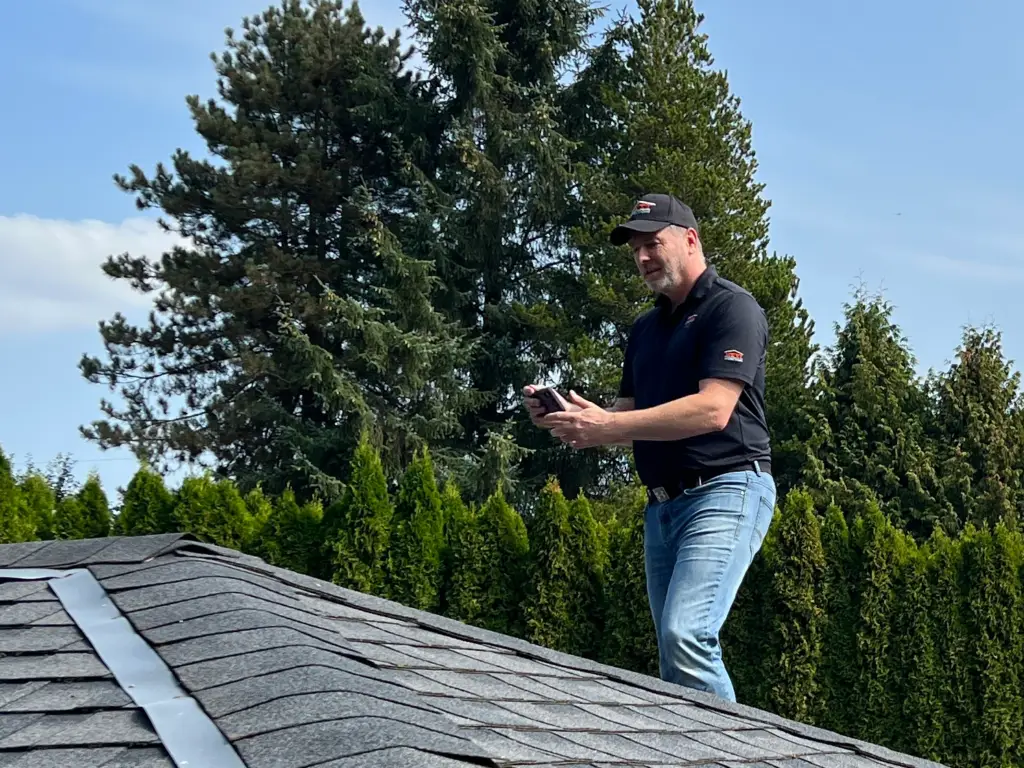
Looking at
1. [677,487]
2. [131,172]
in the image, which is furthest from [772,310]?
[677,487]

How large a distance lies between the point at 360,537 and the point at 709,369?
15.9ft

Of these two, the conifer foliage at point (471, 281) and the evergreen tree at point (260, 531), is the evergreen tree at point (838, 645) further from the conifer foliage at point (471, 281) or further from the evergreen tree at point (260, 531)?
the conifer foliage at point (471, 281)

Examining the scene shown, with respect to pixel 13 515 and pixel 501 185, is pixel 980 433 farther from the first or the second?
pixel 13 515

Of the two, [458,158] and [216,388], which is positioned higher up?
[458,158]

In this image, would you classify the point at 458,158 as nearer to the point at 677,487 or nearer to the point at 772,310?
the point at 772,310

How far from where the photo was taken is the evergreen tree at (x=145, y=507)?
7.58m

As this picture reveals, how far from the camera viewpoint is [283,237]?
2028cm

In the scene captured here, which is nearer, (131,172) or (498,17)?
(131,172)

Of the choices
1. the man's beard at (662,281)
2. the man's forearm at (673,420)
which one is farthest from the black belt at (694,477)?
the man's beard at (662,281)

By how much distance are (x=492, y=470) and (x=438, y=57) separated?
7.46 m

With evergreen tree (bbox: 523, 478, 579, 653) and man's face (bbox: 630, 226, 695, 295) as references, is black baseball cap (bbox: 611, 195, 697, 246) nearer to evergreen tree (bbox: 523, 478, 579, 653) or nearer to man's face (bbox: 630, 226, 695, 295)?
man's face (bbox: 630, 226, 695, 295)

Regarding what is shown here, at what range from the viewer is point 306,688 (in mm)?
1583

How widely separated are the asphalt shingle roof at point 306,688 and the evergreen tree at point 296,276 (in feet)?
49.0

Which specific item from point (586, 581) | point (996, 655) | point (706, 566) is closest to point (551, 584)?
point (586, 581)
